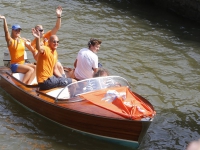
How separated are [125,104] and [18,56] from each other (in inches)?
125

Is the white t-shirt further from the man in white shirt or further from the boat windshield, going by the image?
the boat windshield

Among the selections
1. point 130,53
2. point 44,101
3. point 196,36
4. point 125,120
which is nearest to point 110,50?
point 130,53

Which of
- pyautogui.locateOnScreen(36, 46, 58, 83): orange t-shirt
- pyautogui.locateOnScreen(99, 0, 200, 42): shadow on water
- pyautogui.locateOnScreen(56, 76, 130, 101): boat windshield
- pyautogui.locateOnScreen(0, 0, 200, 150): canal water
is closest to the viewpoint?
pyautogui.locateOnScreen(56, 76, 130, 101): boat windshield

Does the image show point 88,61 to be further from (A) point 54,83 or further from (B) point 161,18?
(B) point 161,18

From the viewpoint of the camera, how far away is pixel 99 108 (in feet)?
22.8

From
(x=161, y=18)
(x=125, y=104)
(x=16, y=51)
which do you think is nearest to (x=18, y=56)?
(x=16, y=51)

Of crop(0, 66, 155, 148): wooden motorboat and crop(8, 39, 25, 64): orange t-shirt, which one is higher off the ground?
crop(8, 39, 25, 64): orange t-shirt

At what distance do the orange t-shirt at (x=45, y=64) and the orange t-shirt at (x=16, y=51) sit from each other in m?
1.21

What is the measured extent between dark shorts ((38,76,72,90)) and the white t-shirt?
1.05 feet

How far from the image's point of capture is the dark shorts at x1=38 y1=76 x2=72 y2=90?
7762 millimetres

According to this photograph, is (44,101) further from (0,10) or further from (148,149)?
(0,10)

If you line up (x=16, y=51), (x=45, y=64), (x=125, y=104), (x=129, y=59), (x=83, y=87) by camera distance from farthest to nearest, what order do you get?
(x=129, y=59)
(x=16, y=51)
(x=45, y=64)
(x=83, y=87)
(x=125, y=104)

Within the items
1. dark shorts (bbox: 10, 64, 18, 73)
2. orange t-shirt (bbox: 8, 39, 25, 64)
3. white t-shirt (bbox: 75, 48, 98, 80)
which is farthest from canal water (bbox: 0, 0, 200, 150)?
white t-shirt (bbox: 75, 48, 98, 80)

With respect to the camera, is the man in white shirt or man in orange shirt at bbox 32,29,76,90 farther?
the man in white shirt
